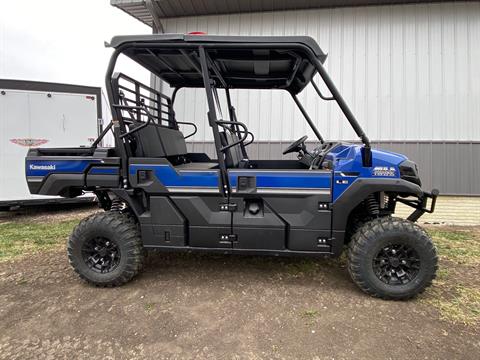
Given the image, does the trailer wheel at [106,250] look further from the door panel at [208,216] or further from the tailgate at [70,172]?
the door panel at [208,216]

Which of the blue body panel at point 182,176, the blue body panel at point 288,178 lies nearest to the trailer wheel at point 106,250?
the blue body panel at point 182,176

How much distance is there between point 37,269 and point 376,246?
369cm

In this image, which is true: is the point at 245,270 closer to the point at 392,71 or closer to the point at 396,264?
the point at 396,264

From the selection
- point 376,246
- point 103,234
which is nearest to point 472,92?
point 376,246

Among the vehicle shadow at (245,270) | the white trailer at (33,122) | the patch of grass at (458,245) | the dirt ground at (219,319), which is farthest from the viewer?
the white trailer at (33,122)

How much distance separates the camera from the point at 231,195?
3.01 metres

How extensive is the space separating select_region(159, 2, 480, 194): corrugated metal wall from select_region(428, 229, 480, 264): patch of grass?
2616mm

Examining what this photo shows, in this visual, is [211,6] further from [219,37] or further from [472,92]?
[472,92]

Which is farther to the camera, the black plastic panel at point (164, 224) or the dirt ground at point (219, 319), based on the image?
the black plastic panel at point (164, 224)

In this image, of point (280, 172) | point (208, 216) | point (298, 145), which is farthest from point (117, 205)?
point (298, 145)

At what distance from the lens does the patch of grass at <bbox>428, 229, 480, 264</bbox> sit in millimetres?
3971

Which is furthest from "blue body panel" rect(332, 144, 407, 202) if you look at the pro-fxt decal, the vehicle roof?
the vehicle roof

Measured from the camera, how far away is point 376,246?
9.25 feet

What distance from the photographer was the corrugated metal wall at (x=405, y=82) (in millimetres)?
7473
